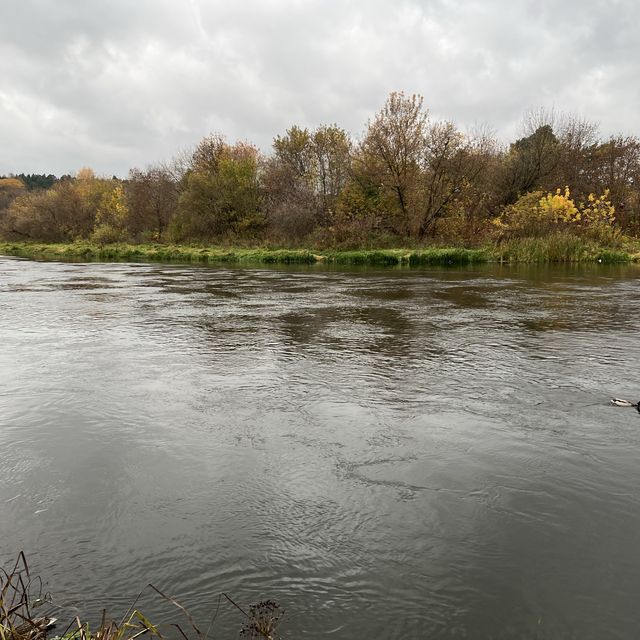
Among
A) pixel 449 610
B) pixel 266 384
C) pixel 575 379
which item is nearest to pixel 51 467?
pixel 266 384

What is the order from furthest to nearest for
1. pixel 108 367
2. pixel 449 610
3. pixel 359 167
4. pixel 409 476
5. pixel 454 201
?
pixel 359 167 < pixel 454 201 < pixel 108 367 < pixel 409 476 < pixel 449 610

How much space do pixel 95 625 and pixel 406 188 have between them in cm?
3280

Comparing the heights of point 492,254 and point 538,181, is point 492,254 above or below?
below

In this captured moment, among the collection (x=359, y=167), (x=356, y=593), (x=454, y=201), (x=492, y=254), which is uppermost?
(x=359, y=167)

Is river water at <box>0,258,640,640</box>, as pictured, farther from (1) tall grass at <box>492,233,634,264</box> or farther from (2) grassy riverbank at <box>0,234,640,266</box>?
(2) grassy riverbank at <box>0,234,640,266</box>

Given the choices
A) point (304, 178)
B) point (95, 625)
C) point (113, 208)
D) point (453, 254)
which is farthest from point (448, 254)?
point (113, 208)

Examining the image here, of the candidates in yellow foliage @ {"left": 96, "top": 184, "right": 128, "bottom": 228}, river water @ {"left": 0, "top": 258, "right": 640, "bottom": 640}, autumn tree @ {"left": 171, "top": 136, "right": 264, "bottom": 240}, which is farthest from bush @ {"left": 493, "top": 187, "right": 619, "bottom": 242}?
yellow foliage @ {"left": 96, "top": 184, "right": 128, "bottom": 228}

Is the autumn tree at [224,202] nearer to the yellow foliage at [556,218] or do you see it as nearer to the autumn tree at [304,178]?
the autumn tree at [304,178]

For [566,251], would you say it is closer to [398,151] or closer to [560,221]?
[560,221]

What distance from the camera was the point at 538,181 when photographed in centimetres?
3516

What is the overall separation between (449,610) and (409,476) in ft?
4.55

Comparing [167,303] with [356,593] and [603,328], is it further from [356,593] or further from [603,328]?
[356,593]

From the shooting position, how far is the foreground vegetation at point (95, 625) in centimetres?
215

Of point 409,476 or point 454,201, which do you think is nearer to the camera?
point 409,476
